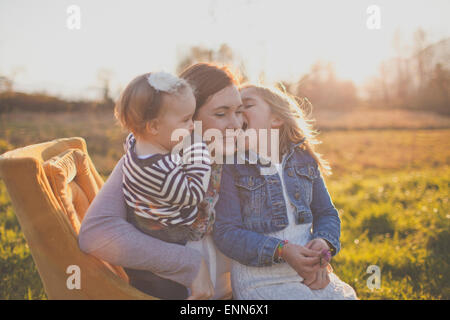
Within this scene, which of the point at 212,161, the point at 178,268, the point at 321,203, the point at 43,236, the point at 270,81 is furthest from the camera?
the point at 270,81

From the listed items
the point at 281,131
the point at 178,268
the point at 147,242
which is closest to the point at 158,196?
the point at 147,242

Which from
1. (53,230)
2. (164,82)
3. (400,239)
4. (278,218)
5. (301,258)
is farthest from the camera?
(400,239)

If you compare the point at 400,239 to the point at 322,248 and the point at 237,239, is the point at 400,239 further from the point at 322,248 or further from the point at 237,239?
the point at 237,239

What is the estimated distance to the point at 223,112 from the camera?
2.04 metres

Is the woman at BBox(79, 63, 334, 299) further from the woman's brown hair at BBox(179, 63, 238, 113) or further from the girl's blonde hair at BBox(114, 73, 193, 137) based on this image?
the girl's blonde hair at BBox(114, 73, 193, 137)

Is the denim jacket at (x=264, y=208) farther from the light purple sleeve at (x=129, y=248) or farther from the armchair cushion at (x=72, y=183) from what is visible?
the armchair cushion at (x=72, y=183)

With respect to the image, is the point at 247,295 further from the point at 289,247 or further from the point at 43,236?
the point at 43,236

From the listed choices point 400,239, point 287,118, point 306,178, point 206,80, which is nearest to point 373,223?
point 400,239

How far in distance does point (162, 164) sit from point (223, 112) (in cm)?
54

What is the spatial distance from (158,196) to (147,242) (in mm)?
229

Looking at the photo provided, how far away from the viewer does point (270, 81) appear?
8.13 feet

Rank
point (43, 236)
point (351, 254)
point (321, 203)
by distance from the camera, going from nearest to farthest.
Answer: point (43, 236)
point (321, 203)
point (351, 254)
